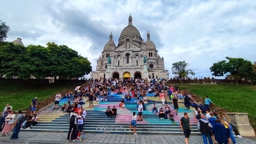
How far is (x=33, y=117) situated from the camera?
9359 millimetres

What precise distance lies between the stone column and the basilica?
29102mm

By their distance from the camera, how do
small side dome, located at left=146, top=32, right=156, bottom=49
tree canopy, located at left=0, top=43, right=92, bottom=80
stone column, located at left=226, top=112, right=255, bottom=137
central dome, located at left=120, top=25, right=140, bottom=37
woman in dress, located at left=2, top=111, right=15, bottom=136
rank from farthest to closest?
central dome, located at left=120, top=25, right=140, bottom=37 < small side dome, located at left=146, top=32, right=156, bottom=49 < tree canopy, located at left=0, top=43, right=92, bottom=80 < stone column, located at left=226, top=112, right=255, bottom=137 < woman in dress, located at left=2, top=111, right=15, bottom=136

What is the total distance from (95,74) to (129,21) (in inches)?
1287

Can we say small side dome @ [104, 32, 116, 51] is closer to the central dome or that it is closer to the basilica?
the basilica

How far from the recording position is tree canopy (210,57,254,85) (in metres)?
25.1

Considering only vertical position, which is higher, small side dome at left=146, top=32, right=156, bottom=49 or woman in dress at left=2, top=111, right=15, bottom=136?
small side dome at left=146, top=32, right=156, bottom=49

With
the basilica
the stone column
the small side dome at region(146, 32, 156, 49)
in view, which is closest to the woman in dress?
the stone column

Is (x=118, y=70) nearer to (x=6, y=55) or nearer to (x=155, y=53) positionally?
(x=155, y=53)

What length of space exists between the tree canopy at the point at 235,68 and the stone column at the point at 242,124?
22.2 metres

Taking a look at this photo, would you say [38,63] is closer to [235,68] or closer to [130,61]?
[130,61]

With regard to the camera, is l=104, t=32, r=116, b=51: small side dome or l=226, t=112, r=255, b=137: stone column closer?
l=226, t=112, r=255, b=137: stone column

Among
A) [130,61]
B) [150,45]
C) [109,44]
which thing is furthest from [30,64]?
[150,45]

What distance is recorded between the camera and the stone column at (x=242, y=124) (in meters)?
7.65

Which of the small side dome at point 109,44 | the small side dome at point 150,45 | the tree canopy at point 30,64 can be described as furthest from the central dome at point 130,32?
the tree canopy at point 30,64
